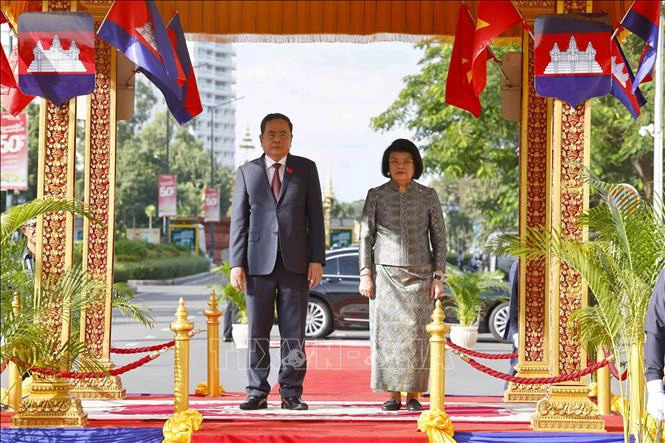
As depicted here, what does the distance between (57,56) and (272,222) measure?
1837 mm

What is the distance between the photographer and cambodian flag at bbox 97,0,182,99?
22.7 ft

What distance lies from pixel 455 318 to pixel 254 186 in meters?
9.63

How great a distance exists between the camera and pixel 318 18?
974 cm

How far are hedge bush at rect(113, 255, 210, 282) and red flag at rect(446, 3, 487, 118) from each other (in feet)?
90.4

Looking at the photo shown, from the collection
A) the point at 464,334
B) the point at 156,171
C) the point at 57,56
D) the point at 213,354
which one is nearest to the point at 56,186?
the point at 57,56

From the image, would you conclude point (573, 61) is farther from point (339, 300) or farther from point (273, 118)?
point (339, 300)

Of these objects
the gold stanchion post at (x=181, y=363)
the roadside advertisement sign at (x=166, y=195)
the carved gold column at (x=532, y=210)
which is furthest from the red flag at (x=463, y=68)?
the roadside advertisement sign at (x=166, y=195)

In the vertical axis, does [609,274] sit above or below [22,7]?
below

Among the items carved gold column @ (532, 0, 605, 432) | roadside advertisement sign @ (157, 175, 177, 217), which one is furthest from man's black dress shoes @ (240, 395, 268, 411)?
roadside advertisement sign @ (157, 175, 177, 217)

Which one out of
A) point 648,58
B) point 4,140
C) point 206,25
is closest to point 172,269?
point 4,140

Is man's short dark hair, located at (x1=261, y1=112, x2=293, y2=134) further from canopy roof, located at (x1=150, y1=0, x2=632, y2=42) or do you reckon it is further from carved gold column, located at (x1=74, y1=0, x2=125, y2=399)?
canopy roof, located at (x1=150, y1=0, x2=632, y2=42)

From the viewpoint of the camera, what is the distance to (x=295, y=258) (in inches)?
293

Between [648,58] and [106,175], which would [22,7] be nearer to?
[106,175]

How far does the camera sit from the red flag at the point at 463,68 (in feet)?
28.0
